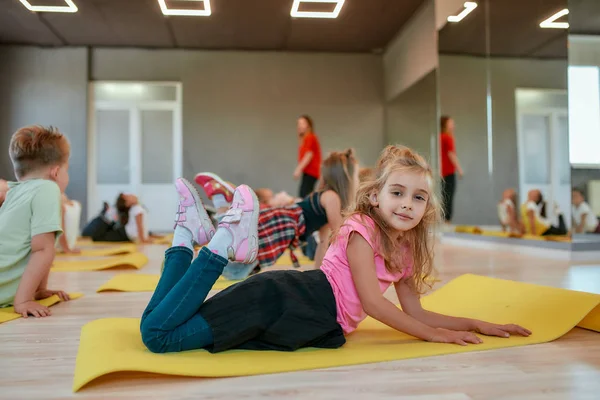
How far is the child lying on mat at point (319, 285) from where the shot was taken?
1.27 metres

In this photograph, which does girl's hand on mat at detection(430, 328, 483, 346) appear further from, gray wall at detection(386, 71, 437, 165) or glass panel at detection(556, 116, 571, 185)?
gray wall at detection(386, 71, 437, 165)

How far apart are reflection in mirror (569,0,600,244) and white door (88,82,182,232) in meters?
4.07

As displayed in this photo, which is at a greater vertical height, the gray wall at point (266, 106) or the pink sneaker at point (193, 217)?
the gray wall at point (266, 106)

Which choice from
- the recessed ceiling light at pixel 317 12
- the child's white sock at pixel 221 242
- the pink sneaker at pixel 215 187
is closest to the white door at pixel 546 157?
the recessed ceiling light at pixel 317 12

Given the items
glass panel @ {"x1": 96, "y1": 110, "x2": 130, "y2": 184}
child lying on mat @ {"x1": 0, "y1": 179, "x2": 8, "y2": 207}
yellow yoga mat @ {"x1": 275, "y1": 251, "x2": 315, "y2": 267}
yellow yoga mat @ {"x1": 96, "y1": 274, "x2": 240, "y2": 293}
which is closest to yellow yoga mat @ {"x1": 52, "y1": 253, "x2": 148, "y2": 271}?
yellow yoga mat @ {"x1": 96, "y1": 274, "x2": 240, "y2": 293}

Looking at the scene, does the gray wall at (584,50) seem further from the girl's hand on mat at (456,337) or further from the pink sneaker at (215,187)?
the girl's hand on mat at (456,337)

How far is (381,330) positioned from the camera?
5.14 feet

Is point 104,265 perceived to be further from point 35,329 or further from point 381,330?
point 381,330

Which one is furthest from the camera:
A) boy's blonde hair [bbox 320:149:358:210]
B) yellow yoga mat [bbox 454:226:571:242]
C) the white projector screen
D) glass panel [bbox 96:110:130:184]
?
glass panel [bbox 96:110:130:184]

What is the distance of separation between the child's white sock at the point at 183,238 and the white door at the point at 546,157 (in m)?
3.15

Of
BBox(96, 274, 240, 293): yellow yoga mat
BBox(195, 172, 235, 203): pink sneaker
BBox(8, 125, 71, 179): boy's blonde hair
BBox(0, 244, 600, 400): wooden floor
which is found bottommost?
BBox(0, 244, 600, 400): wooden floor

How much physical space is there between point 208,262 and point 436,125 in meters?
5.13

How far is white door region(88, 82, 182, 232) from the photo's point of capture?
6297mm

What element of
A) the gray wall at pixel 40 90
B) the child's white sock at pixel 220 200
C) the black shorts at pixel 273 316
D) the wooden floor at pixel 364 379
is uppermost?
the gray wall at pixel 40 90
